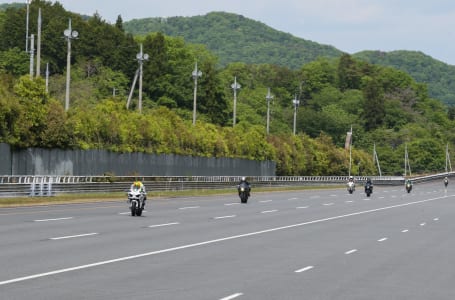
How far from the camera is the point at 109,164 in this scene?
63.2 metres

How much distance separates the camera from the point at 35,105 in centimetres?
5500

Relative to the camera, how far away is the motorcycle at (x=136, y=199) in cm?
3393

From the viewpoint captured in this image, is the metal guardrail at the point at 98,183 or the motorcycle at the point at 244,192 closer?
the metal guardrail at the point at 98,183

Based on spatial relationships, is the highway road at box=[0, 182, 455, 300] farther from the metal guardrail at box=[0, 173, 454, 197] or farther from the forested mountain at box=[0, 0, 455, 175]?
the forested mountain at box=[0, 0, 455, 175]

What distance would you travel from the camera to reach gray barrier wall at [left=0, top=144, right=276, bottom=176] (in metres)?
50.7

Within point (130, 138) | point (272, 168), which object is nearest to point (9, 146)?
point (130, 138)

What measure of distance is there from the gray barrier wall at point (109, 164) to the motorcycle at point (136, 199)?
1631 cm

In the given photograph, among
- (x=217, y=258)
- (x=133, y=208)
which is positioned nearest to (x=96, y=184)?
(x=133, y=208)

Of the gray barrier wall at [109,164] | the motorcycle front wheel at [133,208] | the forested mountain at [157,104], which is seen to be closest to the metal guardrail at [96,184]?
the gray barrier wall at [109,164]

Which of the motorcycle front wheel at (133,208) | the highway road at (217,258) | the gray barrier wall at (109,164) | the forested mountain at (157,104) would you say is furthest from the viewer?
the forested mountain at (157,104)

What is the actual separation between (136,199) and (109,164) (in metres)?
29.5

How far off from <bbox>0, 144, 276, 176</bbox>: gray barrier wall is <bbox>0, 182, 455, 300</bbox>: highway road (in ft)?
53.7

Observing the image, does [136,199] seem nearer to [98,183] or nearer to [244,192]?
[244,192]

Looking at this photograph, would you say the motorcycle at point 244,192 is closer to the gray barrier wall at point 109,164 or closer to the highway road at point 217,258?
the gray barrier wall at point 109,164
